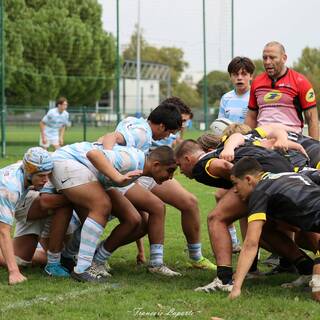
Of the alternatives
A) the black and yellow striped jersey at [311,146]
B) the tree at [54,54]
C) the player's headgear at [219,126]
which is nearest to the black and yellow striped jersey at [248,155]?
the black and yellow striped jersey at [311,146]

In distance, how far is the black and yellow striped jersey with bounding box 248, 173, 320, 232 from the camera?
5465 millimetres

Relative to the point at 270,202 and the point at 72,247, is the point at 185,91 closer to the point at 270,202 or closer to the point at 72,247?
the point at 72,247

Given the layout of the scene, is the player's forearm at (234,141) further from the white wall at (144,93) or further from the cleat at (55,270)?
the white wall at (144,93)

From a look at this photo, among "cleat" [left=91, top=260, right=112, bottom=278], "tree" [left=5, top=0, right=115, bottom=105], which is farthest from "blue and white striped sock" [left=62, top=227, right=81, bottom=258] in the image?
"tree" [left=5, top=0, right=115, bottom=105]

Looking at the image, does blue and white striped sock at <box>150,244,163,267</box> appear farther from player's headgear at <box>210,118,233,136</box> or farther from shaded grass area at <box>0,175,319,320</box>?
player's headgear at <box>210,118,233,136</box>

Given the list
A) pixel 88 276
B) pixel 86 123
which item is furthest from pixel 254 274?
pixel 86 123

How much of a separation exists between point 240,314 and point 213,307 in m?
0.27

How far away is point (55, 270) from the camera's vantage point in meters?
6.63

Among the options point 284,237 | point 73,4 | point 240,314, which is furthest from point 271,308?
point 73,4

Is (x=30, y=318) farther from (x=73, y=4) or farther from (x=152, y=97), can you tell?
(x=152, y=97)

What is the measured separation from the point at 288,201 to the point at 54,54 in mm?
32380

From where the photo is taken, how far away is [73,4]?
1626 inches

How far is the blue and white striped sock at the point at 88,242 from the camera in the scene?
20.7 feet

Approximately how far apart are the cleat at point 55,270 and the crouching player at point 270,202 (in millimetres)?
1837
